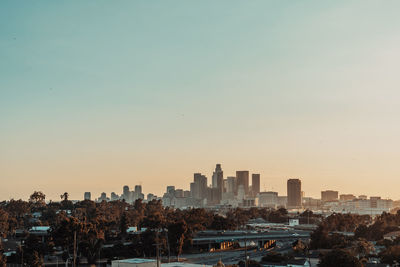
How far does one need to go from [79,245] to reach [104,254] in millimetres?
11166

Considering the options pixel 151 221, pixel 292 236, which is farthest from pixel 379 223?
pixel 151 221

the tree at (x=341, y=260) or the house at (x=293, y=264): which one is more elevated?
the tree at (x=341, y=260)

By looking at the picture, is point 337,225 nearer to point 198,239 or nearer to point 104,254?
point 198,239

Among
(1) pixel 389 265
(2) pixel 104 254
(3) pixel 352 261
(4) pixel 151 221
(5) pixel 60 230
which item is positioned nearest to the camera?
(3) pixel 352 261

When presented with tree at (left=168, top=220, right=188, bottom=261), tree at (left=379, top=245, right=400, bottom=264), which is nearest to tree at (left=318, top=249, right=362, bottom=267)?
tree at (left=379, top=245, right=400, bottom=264)

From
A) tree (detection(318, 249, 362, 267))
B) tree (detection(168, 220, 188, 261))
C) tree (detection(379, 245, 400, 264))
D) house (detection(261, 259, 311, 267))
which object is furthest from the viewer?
tree (detection(168, 220, 188, 261))

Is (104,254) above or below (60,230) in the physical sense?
below

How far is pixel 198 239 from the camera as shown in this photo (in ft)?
433

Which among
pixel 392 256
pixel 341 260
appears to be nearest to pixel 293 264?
pixel 392 256

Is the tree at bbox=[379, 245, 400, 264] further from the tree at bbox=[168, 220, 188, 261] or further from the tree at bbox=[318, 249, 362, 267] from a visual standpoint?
the tree at bbox=[168, 220, 188, 261]

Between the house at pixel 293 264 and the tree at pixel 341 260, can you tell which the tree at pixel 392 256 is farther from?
the tree at pixel 341 260

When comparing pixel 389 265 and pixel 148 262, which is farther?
pixel 389 265

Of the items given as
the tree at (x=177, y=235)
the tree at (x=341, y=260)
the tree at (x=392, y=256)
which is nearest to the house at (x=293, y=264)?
the tree at (x=392, y=256)

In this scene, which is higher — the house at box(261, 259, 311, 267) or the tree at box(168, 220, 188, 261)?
the tree at box(168, 220, 188, 261)
